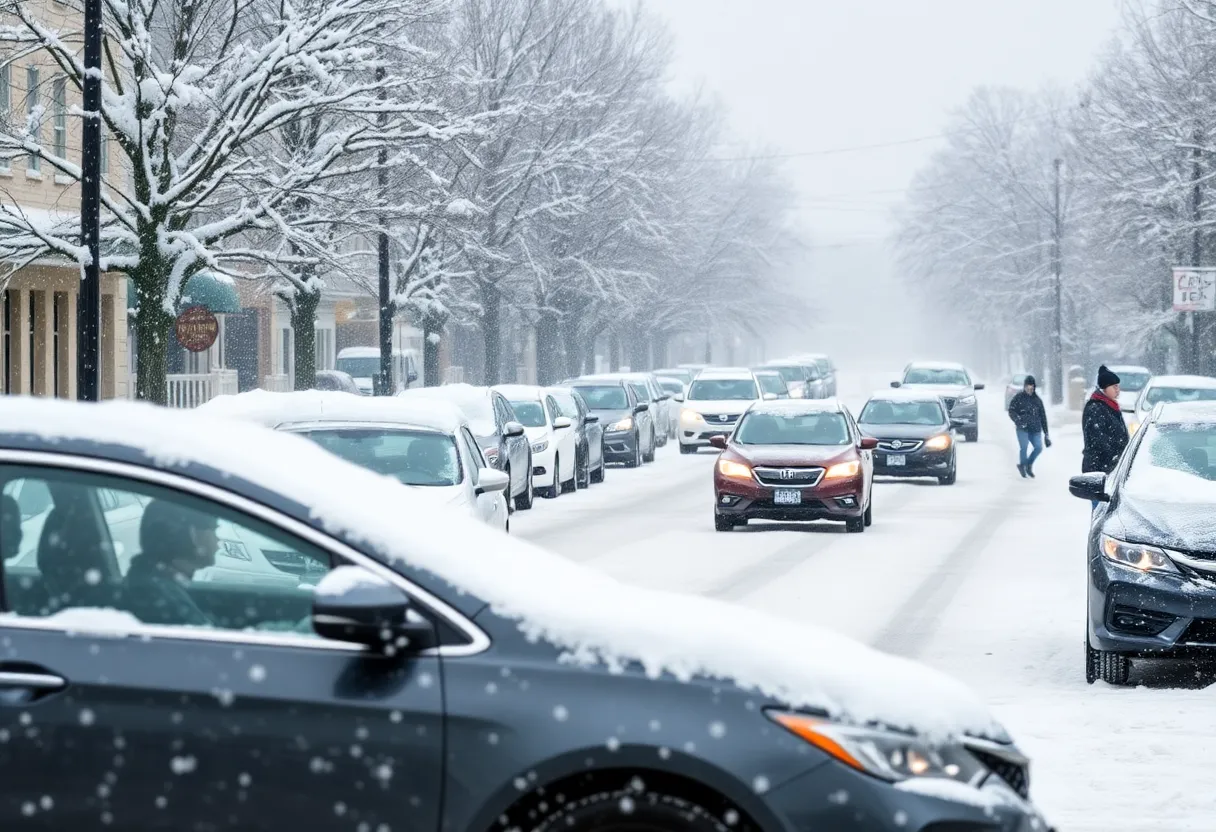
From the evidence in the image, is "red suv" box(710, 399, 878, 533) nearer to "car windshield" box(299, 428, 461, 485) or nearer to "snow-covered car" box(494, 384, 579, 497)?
"snow-covered car" box(494, 384, 579, 497)

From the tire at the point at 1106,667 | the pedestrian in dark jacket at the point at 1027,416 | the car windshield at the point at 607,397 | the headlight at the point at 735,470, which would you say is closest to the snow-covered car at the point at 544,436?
the headlight at the point at 735,470

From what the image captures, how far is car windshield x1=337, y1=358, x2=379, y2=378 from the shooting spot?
54438mm

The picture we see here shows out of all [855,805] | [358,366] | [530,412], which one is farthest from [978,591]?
[358,366]

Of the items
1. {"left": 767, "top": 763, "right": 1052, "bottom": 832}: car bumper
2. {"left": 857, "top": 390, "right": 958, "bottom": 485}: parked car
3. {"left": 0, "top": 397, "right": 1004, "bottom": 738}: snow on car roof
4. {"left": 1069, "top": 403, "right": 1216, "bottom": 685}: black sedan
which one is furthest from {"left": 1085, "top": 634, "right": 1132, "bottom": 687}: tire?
{"left": 857, "top": 390, "right": 958, "bottom": 485}: parked car

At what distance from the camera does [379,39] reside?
2753cm

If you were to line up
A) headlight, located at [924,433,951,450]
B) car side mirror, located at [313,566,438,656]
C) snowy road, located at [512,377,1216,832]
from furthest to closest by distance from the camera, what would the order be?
headlight, located at [924,433,951,450] → snowy road, located at [512,377,1216,832] → car side mirror, located at [313,566,438,656]

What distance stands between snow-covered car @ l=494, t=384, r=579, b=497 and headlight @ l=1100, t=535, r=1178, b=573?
696 inches

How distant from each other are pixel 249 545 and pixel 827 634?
150cm

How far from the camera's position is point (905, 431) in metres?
31.9

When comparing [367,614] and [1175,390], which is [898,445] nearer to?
[1175,390]

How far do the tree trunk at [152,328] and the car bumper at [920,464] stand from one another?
11512 mm

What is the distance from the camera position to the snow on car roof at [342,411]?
1476 centimetres

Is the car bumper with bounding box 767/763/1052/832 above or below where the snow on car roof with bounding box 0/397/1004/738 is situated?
below

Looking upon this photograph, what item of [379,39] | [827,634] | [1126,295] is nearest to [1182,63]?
[1126,295]
